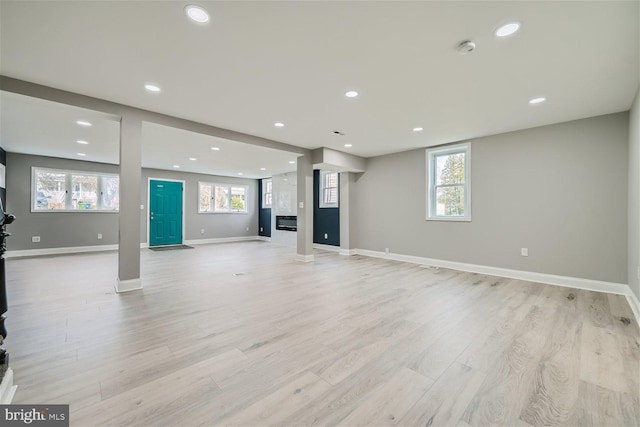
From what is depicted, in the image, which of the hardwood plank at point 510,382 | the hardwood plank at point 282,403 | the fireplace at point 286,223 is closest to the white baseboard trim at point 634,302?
the hardwood plank at point 510,382

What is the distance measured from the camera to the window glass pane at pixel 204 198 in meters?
9.31

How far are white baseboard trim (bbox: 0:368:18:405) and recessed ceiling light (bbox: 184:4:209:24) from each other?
2549 mm

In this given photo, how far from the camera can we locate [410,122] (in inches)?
162

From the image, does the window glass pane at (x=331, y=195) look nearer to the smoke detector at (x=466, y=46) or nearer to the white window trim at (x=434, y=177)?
the white window trim at (x=434, y=177)

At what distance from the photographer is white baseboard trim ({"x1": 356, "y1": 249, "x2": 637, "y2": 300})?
3.67m

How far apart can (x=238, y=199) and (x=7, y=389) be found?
9.07 metres

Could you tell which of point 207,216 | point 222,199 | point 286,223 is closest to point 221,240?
point 207,216

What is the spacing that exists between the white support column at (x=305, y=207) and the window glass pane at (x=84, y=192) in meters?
6.02

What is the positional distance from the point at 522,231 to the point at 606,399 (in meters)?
3.44

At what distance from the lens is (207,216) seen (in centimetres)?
946

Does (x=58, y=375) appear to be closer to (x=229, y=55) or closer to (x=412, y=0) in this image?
(x=229, y=55)

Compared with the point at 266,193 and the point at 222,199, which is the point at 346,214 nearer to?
the point at 266,193

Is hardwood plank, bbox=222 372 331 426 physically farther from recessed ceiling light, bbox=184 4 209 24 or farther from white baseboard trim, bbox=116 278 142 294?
white baseboard trim, bbox=116 278 142 294

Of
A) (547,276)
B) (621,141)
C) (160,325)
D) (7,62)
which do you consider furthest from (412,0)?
(547,276)
